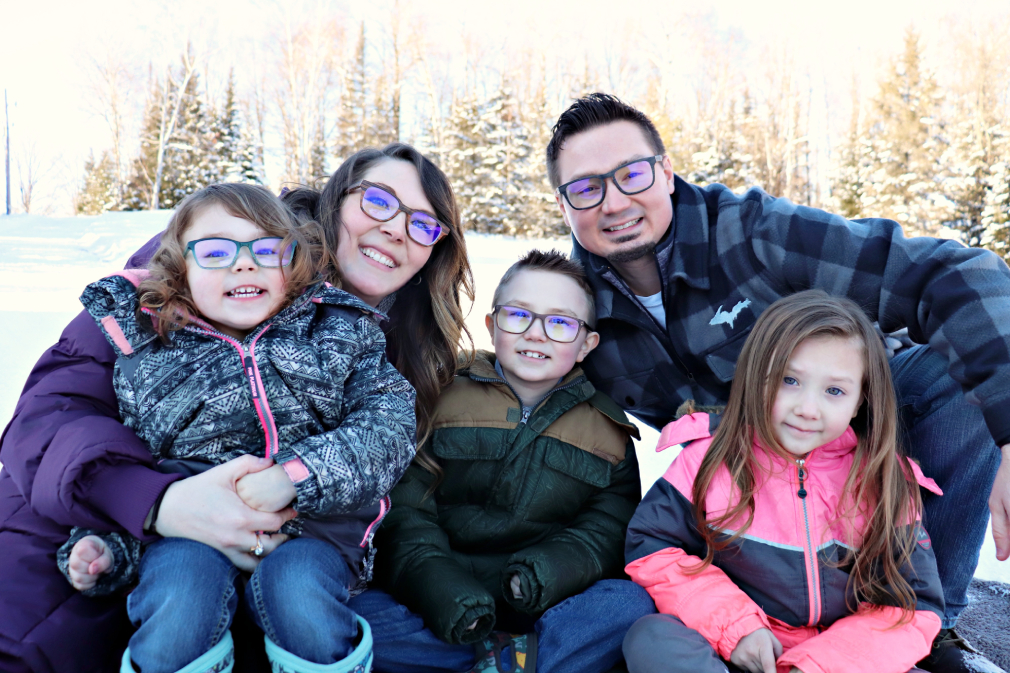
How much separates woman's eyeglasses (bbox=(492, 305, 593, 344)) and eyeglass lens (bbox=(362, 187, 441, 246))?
0.41 m

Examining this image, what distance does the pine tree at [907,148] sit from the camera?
1998 centimetres

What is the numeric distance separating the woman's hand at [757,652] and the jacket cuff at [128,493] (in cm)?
153

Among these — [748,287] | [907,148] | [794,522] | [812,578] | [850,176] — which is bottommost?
[812,578]

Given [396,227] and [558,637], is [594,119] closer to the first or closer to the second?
[396,227]

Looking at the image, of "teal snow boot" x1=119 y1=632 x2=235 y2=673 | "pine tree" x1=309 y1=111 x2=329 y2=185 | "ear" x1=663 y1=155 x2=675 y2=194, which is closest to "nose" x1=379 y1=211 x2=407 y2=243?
"ear" x1=663 y1=155 x2=675 y2=194

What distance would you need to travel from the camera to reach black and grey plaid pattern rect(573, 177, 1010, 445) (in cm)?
214

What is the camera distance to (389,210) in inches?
94.0

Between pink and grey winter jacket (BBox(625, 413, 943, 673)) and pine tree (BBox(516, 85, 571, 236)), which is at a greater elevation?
pine tree (BBox(516, 85, 571, 236))

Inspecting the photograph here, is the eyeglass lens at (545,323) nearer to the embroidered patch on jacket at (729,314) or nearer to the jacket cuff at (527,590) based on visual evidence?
the embroidered patch on jacket at (729,314)

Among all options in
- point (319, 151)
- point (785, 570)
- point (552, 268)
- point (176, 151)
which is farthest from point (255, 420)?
point (176, 151)

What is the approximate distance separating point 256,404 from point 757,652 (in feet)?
4.82

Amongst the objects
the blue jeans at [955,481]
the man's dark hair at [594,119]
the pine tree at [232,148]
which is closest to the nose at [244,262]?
the man's dark hair at [594,119]

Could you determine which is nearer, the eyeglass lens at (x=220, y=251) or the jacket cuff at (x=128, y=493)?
the jacket cuff at (x=128, y=493)

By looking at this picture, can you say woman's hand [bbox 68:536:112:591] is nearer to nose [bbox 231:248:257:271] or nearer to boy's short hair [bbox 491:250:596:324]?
nose [bbox 231:248:257:271]
